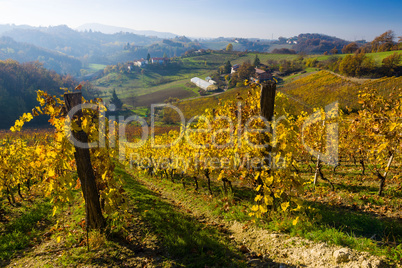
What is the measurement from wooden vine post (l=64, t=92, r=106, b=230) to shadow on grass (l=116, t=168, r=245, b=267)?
32.2 inches

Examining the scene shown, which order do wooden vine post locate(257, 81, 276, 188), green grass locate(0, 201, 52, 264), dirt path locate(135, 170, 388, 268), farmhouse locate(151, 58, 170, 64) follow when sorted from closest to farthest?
dirt path locate(135, 170, 388, 268), wooden vine post locate(257, 81, 276, 188), green grass locate(0, 201, 52, 264), farmhouse locate(151, 58, 170, 64)

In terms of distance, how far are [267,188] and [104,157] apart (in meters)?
4.27

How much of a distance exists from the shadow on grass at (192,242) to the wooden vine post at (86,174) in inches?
32.2

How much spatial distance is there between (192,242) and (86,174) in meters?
3.11

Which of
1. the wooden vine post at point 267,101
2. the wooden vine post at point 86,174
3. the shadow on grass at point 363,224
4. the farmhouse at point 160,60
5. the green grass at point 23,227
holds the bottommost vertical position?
the green grass at point 23,227

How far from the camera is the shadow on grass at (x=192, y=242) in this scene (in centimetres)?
432

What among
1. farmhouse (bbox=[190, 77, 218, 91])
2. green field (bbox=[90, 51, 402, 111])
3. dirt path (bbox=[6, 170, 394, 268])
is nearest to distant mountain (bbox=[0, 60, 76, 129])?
green field (bbox=[90, 51, 402, 111])

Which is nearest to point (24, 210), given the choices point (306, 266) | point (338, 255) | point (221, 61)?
point (306, 266)

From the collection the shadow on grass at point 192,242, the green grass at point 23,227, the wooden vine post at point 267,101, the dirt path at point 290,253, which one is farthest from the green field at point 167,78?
the dirt path at point 290,253

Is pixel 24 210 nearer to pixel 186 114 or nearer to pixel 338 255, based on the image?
pixel 338 255

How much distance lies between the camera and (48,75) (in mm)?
125312

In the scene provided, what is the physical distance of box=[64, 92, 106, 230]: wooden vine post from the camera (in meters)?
4.34

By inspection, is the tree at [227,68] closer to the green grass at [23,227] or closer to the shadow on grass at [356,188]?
the shadow on grass at [356,188]

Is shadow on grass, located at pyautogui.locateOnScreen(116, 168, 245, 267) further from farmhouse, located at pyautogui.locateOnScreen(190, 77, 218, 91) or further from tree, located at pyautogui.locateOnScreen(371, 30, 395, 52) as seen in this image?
tree, located at pyautogui.locateOnScreen(371, 30, 395, 52)
